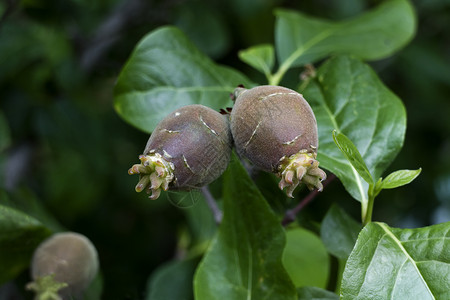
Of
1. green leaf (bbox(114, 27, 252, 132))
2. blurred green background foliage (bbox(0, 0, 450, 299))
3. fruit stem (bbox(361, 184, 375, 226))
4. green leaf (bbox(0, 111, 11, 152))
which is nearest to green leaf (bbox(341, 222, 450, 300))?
fruit stem (bbox(361, 184, 375, 226))

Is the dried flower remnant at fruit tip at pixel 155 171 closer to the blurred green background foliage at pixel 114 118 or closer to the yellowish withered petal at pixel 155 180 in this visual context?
the yellowish withered petal at pixel 155 180

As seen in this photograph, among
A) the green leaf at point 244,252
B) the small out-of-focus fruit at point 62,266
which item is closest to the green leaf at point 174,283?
the small out-of-focus fruit at point 62,266

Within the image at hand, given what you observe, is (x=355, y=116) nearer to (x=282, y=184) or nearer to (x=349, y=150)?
(x=349, y=150)

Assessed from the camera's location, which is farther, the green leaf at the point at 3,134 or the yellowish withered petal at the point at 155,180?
the green leaf at the point at 3,134

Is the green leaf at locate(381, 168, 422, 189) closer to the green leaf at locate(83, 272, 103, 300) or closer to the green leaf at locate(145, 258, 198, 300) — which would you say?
the green leaf at locate(145, 258, 198, 300)

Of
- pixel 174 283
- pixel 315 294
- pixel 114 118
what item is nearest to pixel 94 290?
pixel 174 283

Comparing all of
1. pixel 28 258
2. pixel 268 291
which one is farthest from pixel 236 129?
pixel 28 258

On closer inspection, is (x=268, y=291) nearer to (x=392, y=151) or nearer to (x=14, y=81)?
(x=392, y=151)
